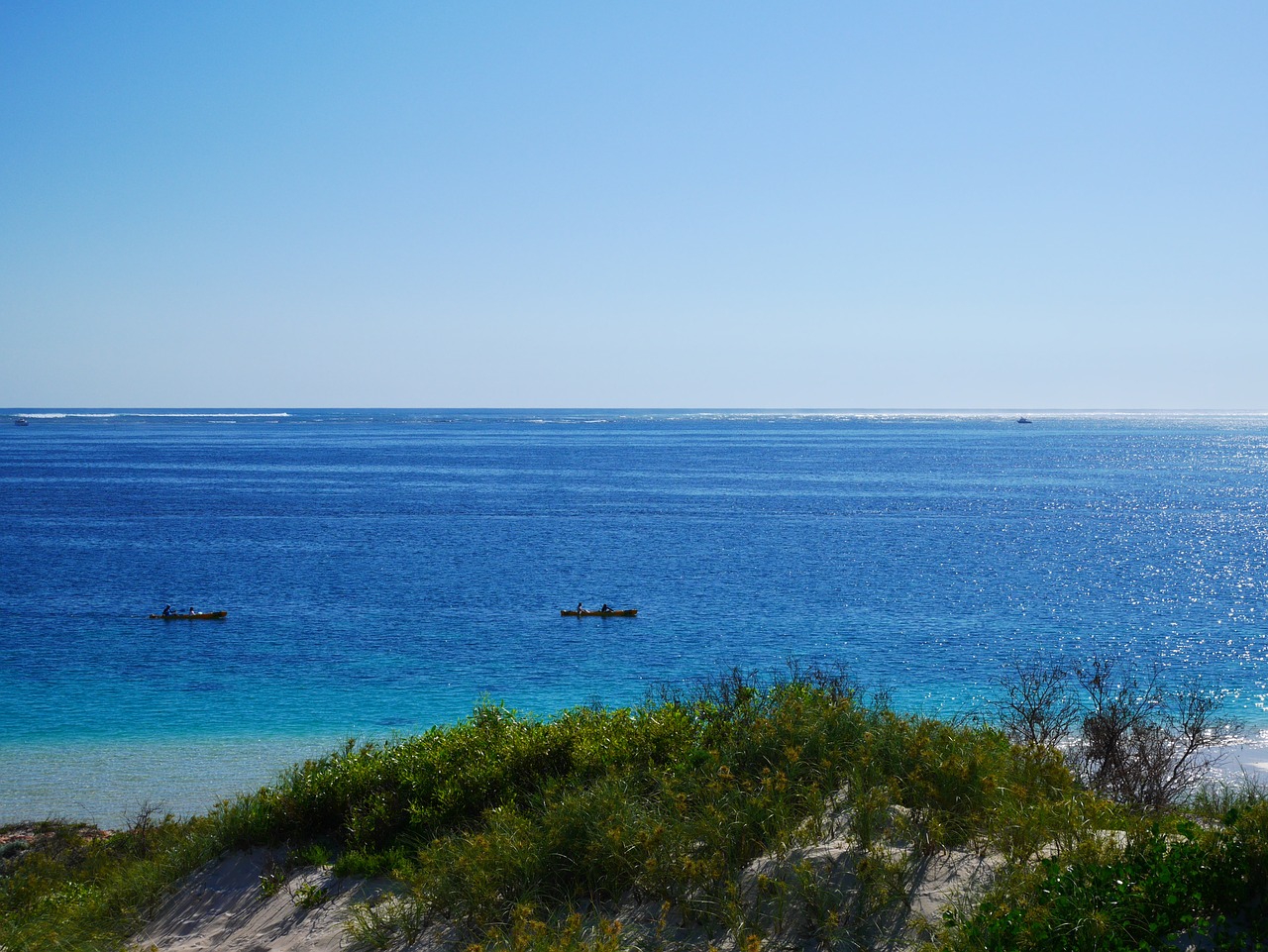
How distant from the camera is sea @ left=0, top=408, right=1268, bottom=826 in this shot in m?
28.4

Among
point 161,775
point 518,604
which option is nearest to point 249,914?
point 161,775

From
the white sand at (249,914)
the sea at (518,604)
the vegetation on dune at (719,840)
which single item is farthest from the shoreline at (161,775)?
the white sand at (249,914)

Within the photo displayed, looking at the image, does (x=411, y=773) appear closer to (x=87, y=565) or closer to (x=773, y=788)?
Result: (x=773, y=788)

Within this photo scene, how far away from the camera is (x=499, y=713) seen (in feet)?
46.4

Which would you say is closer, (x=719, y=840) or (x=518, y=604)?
(x=719, y=840)

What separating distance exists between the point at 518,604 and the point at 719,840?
38001 millimetres

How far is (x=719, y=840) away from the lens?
30.9 feet

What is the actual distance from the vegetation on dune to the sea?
411 inches

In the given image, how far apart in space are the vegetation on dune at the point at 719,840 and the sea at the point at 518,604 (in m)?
10.4

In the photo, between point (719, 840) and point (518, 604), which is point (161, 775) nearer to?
point (719, 840)

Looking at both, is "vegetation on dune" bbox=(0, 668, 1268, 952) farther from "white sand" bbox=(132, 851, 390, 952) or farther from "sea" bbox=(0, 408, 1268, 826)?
"sea" bbox=(0, 408, 1268, 826)

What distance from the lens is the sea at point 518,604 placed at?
28406 millimetres

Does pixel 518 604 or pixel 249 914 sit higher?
pixel 249 914

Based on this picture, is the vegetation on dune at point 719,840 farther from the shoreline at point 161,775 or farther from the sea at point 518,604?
the sea at point 518,604
